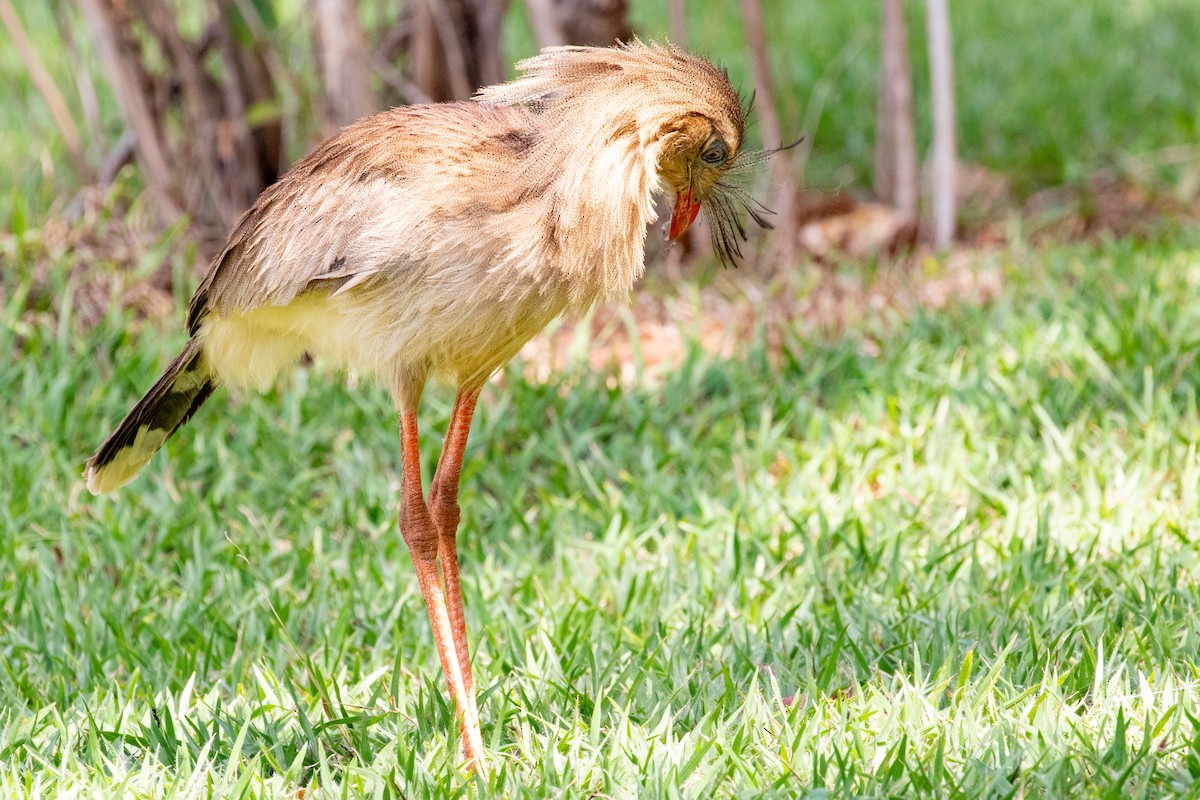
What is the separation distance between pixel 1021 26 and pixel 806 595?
6.39m

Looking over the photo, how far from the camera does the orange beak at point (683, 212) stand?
254 cm

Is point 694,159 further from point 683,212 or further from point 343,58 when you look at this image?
point 343,58

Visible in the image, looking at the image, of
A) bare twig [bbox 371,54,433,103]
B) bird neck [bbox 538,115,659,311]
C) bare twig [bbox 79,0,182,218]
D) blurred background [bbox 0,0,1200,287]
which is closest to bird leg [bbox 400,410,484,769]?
bird neck [bbox 538,115,659,311]

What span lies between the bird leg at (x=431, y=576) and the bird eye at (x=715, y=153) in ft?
2.58

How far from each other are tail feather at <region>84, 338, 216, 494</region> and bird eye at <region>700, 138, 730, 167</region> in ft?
4.21

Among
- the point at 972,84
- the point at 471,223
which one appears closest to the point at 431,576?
the point at 471,223

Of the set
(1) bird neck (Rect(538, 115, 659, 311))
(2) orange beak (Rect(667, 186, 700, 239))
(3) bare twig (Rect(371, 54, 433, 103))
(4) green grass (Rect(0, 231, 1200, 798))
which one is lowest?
A: (4) green grass (Rect(0, 231, 1200, 798))

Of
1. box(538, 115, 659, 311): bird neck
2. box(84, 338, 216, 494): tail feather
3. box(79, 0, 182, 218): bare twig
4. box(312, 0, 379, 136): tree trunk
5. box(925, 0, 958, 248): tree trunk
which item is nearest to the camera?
box(538, 115, 659, 311): bird neck

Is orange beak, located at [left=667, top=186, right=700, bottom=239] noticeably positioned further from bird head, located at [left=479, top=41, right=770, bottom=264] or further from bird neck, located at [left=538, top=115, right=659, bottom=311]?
bird neck, located at [left=538, top=115, right=659, bottom=311]

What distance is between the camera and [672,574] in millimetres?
3316

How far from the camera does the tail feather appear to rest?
3.05 meters

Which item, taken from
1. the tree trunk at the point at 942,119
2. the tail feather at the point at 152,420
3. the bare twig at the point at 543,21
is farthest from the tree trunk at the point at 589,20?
the tail feather at the point at 152,420

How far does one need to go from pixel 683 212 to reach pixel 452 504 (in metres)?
0.81

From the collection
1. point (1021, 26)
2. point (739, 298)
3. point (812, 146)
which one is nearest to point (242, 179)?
point (739, 298)
